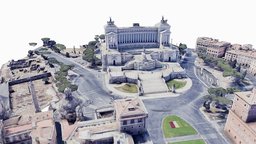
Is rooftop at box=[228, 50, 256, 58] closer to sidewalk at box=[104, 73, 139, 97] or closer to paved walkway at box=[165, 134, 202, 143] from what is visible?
sidewalk at box=[104, 73, 139, 97]

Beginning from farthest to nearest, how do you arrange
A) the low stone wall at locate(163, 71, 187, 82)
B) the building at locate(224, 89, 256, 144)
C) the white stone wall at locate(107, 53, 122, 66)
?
1. the white stone wall at locate(107, 53, 122, 66)
2. the low stone wall at locate(163, 71, 187, 82)
3. the building at locate(224, 89, 256, 144)

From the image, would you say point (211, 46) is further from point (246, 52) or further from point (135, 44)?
point (135, 44)

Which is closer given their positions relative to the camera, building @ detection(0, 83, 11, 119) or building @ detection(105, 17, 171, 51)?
building @ detection(0, 83, 11, 119)

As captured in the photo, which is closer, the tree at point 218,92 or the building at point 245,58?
the tree at point 218,92

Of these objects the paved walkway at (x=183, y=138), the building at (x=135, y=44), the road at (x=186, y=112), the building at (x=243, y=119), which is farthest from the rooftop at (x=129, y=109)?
the building at (x=135, y=44)

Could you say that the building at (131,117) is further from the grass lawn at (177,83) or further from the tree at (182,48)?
the tree at (182,48)

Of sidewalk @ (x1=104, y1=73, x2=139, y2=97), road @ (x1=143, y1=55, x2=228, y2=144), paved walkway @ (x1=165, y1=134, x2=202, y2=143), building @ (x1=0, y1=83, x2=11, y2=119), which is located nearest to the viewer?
paved walkway @ (x1=165, y1=134, x2=202, y2=143)

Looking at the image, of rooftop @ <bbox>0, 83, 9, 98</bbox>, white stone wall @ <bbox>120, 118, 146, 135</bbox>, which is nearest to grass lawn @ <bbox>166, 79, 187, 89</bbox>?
white stone wall @ <bbox>120, 118, 146, 135</bbox>

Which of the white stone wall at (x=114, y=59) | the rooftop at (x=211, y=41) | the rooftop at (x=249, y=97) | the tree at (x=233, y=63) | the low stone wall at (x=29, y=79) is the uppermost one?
the rooftop at (x=211, y=41)
